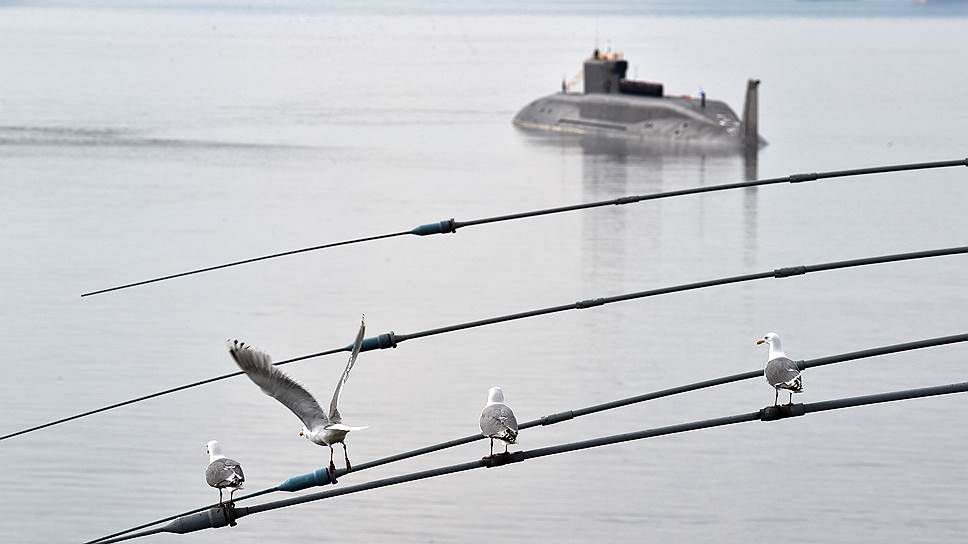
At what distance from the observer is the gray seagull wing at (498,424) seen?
19688 mm

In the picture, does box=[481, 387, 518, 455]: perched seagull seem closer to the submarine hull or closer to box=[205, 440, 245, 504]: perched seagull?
box=[205, 440, 245, 504]: perched seagull

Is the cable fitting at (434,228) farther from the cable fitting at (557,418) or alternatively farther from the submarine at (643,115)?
the submarine at (643,115)

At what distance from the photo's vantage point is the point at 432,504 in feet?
129

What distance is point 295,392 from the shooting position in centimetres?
1836

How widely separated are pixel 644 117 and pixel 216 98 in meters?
78.5

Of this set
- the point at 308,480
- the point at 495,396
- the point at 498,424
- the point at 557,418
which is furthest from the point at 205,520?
the point at 495,396

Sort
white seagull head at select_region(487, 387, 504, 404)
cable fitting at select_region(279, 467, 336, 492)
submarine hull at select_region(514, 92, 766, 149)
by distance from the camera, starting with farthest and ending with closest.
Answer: submarine hull at select_region(514, 92, 766, 149) < white seagull head at select_region(487, 387, 504, 404) < cable fitting at select_region(279, 467, 336, 492)

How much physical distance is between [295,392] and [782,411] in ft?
17.9

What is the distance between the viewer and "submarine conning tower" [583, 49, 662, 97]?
457 ft

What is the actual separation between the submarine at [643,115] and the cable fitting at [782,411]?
104 m

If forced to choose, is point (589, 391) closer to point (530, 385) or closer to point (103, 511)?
point (530, 385)

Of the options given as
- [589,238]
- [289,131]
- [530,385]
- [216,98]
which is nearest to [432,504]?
[530,385]

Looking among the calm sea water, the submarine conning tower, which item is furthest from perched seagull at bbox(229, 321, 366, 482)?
the submarine conning tower

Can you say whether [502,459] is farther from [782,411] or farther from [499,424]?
[499,424]
